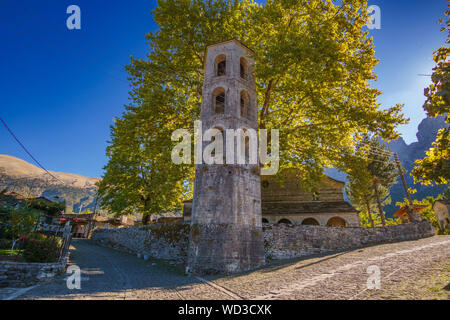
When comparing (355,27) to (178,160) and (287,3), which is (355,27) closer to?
(287,3)

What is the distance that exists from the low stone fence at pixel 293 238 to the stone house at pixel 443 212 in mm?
19906

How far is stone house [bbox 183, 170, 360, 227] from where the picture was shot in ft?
76.7

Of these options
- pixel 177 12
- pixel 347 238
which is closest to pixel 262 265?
pixel 347 238

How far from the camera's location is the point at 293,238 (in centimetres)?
1395

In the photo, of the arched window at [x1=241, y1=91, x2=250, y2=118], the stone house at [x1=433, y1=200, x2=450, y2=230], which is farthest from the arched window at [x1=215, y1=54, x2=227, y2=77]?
the stone house at [x1=433, y1=200, x2=450, y2=230]

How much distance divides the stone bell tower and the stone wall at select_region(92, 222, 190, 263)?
10.5 feet

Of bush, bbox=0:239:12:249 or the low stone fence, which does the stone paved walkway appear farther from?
bush, bbox=0:239:12:249

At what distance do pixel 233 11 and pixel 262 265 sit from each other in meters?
19.6

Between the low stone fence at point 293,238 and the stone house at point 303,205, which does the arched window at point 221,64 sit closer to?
the stone house at point 303,205

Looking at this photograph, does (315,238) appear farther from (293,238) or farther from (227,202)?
(227,202)

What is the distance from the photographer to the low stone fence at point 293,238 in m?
13.7

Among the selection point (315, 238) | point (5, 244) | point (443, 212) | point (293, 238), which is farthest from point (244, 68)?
point (443, 212)
